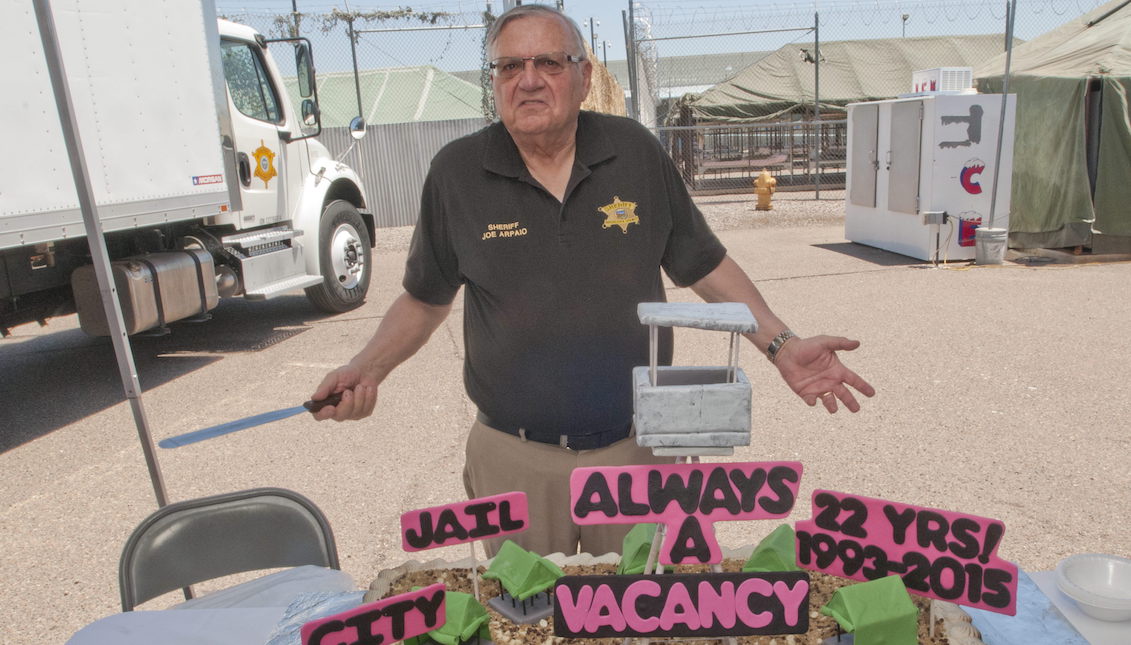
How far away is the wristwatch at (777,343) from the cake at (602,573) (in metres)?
0.40

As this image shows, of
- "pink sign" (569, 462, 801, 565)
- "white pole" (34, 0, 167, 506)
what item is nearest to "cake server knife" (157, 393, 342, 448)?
"pink sign" (569, 462, 801, 565)

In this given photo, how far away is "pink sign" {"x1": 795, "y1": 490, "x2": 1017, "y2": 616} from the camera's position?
1295 mm

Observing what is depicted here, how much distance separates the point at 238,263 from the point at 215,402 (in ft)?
4.87

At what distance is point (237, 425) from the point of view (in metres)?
1.59

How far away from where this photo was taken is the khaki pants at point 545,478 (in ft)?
6.62

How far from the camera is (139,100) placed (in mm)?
5348

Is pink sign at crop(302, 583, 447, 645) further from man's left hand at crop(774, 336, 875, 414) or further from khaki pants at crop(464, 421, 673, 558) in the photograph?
man's left hand at crop(774, 336, 875, 414)

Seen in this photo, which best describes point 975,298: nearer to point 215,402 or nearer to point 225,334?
point 215,402

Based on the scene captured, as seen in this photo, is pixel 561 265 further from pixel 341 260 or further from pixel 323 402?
pixel 341 260

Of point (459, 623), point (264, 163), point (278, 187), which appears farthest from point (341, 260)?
point (459, 623)

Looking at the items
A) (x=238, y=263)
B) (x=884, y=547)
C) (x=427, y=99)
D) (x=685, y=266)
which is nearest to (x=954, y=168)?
(x=238, y=263)

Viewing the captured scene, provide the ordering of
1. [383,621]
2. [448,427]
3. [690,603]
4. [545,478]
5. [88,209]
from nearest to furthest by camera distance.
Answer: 1. [690,603]
2. [383,621]
3. [545,478]
4. [88,209]
5. [448,427]

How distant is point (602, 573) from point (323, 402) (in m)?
0.71

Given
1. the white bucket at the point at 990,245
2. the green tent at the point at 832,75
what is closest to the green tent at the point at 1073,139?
the white bucket at the point at 990,245
